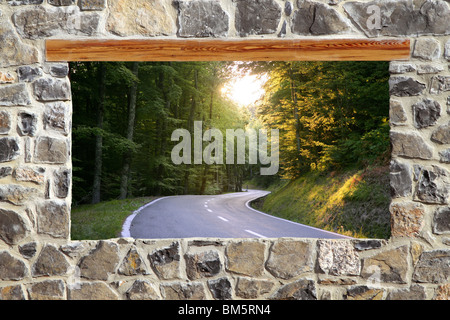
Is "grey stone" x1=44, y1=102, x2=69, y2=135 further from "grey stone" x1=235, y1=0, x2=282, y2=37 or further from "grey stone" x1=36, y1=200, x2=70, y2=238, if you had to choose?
"grey stone" x1=235, y1=0, x2=282, y2=37

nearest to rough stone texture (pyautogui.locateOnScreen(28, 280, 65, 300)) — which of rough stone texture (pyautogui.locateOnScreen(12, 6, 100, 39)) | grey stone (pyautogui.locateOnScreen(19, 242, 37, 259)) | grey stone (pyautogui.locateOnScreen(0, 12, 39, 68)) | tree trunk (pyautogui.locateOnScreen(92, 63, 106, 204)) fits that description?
grey stone (pyautogui.locateOnScreen(19, 242, 37, 259))

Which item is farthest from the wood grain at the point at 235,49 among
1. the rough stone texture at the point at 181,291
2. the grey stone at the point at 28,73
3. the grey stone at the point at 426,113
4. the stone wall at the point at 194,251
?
the rough stone texture at the point at 181,291

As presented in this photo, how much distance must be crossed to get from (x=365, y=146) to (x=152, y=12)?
13.6 ft

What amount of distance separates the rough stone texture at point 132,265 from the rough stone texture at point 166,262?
105 mm

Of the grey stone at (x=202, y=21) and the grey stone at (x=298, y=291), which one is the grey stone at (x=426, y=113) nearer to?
the grey stone at (x=298, y=291)

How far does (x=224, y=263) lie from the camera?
9.72 ft

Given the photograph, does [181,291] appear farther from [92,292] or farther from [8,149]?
[8,149]

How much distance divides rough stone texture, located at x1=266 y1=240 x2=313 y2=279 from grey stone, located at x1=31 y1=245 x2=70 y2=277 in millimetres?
1977

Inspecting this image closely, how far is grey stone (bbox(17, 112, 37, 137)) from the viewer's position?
2.90m

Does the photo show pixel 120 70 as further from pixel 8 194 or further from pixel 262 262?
pixel 262 262

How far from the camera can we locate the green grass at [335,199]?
468cm

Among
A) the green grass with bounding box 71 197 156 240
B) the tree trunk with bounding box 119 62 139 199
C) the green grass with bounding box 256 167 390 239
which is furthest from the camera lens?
the green grass with bounding box 256 167 390 239

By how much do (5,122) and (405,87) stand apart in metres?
3.84

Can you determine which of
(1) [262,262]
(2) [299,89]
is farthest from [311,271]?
(2) [299,89]
